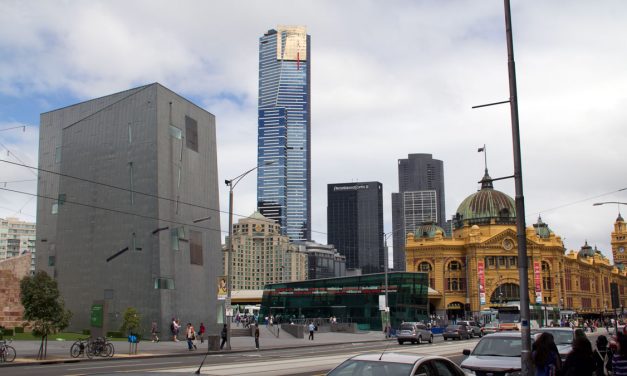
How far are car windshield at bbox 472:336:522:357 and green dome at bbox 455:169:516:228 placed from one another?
301ft

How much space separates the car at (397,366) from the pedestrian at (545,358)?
7.16 ft

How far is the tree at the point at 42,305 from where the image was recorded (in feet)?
96.0

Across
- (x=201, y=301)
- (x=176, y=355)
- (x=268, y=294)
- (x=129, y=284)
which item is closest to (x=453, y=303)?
(x=268, y=294)

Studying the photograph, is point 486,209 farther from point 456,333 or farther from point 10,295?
point 10,295

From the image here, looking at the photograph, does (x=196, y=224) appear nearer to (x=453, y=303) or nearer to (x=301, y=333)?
(x=301, y=333)

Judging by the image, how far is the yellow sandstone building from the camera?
98.9 m

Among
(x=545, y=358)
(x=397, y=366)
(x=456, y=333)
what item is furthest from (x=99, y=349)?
(x=456, y=333)

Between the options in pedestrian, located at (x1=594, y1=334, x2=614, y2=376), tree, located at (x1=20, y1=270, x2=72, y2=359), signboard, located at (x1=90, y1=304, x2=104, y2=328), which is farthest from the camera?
signboard, located at (x1=90, y1=304, x2=104, y2=328)

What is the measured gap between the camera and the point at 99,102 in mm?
58219

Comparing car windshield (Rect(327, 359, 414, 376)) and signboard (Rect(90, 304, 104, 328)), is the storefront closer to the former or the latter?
→ signboard (Rect(90, 304, 104, 328))

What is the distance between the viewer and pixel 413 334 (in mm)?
46375

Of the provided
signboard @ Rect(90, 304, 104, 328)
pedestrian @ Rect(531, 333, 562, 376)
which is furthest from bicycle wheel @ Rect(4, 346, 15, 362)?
pedestrian @ Rect(531, 333, 562, 376)

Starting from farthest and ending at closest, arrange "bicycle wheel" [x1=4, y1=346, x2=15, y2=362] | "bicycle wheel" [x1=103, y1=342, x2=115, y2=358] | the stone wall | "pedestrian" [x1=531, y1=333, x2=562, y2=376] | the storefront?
1. the storefront
2. the stone wall
3. "bicycle wheel" [x1=103, y1=342, x2=115, y2=358]
4. "bicycle wheel" [x1=4, y1=346, x2=15, y2=362]
5. "pedestrian" [x1=531, y1=333, x2=562, y2=376]

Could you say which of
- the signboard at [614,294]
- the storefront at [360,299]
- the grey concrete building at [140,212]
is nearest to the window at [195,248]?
the grey concrete building at [140,212]
